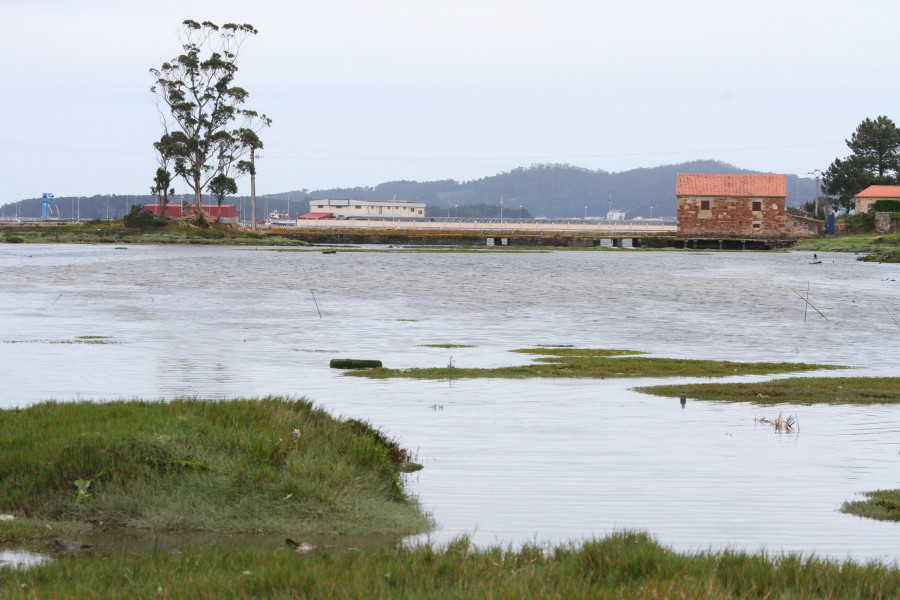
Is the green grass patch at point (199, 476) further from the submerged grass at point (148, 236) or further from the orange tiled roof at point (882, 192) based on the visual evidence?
the orange tiled roof at point (882, 192)

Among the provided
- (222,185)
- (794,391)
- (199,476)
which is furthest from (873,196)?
(199,476)

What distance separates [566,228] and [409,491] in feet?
510

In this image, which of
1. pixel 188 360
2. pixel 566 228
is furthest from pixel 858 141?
pixel 188 360

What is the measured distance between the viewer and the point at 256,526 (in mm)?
8203

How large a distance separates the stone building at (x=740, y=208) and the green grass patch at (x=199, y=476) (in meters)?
117

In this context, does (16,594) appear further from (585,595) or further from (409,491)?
(409,491)

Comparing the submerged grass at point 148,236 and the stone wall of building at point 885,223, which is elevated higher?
the stone wall of building at point 885,223

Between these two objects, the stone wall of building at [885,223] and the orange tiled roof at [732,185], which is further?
the orange tiled roof at [732,185]

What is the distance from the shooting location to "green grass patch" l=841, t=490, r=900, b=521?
9.05 m

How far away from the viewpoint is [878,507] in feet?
30.4

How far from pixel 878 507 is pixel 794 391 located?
7891 millimetres

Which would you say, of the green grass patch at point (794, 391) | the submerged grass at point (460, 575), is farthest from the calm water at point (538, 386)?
the submerged grass at point (460, 575)

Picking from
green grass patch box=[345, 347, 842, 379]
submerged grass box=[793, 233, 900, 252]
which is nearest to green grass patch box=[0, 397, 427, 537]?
green grass patch box=[345, 347, 842, 379]

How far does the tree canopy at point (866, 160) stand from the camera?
5157 inches
